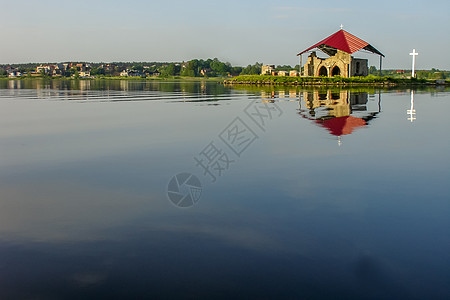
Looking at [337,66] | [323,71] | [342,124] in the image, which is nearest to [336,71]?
[337,66]

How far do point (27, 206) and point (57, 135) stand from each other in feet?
33.1

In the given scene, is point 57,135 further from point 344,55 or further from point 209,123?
point 344,55

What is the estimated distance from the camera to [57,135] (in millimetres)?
17969

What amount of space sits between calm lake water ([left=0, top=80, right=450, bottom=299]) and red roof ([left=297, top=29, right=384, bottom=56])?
60.5 m

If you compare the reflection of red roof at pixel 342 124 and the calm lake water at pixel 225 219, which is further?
the reflection of red roof at pixel 342 124

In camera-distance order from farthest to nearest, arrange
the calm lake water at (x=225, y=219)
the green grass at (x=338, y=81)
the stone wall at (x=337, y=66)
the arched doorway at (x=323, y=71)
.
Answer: the arched doorway at (x=323, y=71), the stone wall at (x=337, y=66), the green grass at (x=338, y=81), the calm lake water at (x=225, y=219)

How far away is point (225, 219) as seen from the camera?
25.4ft

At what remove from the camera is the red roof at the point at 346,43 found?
7259 centimetres

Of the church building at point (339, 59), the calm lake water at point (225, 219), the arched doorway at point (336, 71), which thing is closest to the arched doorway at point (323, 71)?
the church building at point (339, 59)

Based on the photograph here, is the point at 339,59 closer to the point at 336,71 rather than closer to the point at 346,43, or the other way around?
the point at 346,43

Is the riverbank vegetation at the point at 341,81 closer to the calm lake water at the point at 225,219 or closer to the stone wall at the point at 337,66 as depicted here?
the stone wall at the point at 337,66

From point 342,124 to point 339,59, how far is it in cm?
5972

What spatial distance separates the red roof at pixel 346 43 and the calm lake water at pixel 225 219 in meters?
60.5

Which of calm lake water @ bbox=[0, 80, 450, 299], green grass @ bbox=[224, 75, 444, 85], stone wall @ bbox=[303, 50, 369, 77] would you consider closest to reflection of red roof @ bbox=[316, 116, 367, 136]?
calm lake water @ bbox=[0, 80, 450, 299]
